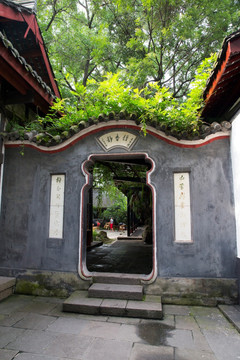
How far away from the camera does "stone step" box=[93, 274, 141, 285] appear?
200 inches

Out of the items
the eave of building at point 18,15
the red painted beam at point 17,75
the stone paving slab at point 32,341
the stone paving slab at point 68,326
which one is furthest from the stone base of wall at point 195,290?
the eave of building at point 18,15

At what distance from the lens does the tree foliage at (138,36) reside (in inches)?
418

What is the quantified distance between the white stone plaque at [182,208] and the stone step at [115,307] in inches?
54.8

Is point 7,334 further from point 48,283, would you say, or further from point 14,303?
point 48,283

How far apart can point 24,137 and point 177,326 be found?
494cm

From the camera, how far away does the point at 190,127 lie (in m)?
5.31

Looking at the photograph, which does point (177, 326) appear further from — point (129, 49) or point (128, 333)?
point (129, 49)

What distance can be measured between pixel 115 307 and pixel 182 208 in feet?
7.54

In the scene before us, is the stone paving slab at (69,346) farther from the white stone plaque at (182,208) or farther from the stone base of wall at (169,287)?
the white stone plaque at (182,208)

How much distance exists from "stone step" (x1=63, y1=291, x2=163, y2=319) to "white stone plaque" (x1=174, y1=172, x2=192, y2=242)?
4.57 ft

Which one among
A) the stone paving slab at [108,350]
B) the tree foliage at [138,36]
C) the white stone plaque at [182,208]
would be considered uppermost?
the tree foliage at [138,36]

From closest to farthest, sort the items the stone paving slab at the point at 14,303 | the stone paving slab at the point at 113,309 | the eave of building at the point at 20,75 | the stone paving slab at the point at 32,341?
the stone paving slab at the point at 32,341, the stone paving slab at the point at 113,309, the stone paving slab at the point at 14,303, the eave of building at the point at 20,75

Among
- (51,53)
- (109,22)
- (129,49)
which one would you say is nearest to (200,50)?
(129,49)

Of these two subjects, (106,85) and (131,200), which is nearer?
(106,85)
